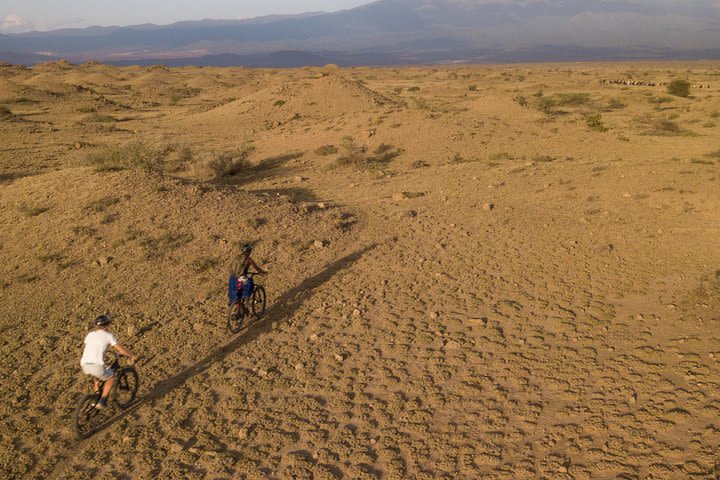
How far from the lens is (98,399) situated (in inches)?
232

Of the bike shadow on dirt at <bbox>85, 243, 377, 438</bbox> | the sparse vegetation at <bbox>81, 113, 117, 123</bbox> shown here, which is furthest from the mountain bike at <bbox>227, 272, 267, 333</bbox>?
the sparse vegetation at <bbox>81, 113, 117, 123</bbox>

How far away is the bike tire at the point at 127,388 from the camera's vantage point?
6.20 meters


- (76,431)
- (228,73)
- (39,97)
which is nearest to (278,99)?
(39,97)

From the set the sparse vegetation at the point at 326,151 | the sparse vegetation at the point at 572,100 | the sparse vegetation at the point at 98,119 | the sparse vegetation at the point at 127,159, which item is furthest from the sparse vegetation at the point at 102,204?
the sparse vegetation at the point at 572,100

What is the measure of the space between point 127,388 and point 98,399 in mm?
420

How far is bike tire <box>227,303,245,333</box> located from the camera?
7754 millimetres

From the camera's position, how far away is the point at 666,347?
22.4ft

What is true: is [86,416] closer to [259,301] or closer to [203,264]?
[259,301]

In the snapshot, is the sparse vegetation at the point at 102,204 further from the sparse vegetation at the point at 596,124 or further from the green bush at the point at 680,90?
the green bush at the point at 680,90

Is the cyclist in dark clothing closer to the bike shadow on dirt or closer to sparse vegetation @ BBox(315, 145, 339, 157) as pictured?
the bike shadow on dirt

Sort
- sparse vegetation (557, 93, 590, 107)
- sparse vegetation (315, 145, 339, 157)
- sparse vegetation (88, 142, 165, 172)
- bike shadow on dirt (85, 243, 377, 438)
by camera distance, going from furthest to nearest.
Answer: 1. sparse vegetation (557, 93, 590, 107)
2. sparse vegetation (315, 145, 339, 157)
3. sparse vegetation (88, 142, 165, 172)
4. bike shadow on dirt (85, 243, 377, 438)

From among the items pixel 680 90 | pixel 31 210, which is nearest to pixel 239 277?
pixel 31 210

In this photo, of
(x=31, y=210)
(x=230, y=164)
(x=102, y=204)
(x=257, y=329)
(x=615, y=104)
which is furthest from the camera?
(x=615, y=104)

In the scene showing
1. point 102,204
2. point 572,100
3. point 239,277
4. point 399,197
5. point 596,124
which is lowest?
point 239,277
